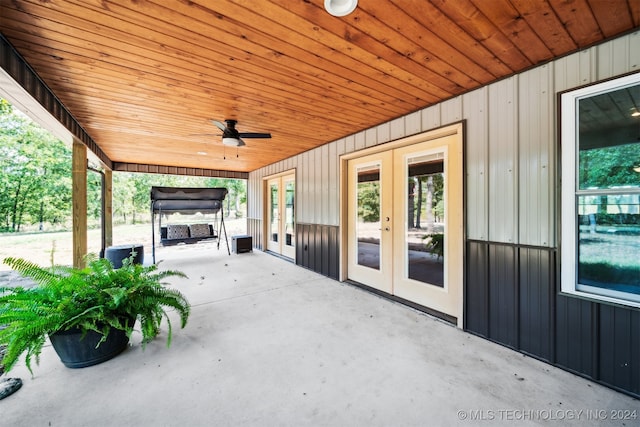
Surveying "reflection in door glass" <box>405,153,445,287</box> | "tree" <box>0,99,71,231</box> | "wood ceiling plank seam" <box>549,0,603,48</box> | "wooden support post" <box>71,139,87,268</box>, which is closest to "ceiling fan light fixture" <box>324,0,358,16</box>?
"wood ceiling plank seam" <box>549,0,603,48</box>

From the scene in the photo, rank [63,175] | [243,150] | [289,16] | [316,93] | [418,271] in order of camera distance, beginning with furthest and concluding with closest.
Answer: [63,175] → [243,150] → [418,271] → [316,93] → [289,16]

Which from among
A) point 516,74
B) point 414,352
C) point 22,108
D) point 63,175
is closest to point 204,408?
point 414,352

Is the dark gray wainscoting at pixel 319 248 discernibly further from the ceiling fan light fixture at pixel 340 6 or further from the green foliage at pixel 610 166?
the ceiling fan light fixture at pixel 340 6

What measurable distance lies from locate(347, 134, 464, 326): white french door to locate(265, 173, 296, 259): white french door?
2.24m

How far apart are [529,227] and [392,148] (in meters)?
1.85

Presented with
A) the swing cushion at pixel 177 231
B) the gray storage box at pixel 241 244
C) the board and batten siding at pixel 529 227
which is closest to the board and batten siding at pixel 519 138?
the board and batten siding at pixel 529 227

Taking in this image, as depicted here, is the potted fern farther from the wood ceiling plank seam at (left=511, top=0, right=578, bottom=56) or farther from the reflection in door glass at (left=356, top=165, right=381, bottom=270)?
the wood ceiling plank seam at (left=511, top=0, right=578, bottom=56)

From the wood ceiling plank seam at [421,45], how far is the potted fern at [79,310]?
265cm

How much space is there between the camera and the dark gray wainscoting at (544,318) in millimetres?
1723

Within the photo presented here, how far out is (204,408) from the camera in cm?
155

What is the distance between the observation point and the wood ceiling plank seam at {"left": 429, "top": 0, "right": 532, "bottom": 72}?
1472 mm

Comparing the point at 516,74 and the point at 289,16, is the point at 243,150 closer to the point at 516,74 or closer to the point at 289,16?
the point at 289,16

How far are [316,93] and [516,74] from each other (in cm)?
185

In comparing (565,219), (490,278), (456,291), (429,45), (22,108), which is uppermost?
(429,45)
